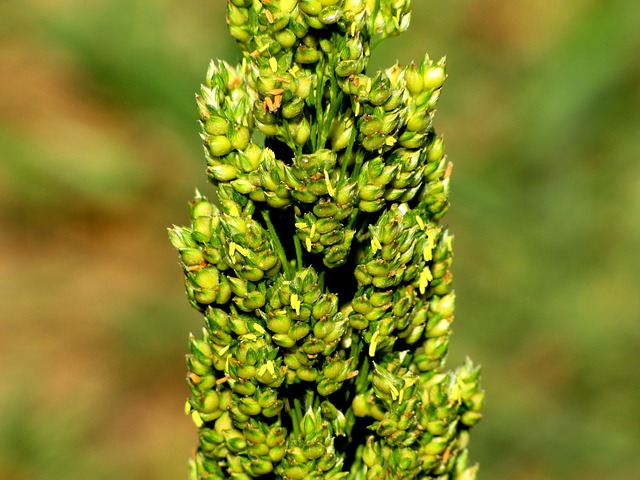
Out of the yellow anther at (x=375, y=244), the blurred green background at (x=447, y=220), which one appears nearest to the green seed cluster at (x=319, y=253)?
the yellow anther at (x=375, y=244)

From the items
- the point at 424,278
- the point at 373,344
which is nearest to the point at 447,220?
the point at 424,278

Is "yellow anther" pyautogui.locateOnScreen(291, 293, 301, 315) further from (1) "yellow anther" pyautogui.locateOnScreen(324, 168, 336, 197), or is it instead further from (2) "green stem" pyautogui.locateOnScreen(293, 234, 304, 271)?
(1) "yellow anther" pyautogui.locateOnScreen(324, 168, 336, 197)

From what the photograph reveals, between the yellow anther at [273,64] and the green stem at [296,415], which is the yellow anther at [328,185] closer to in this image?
the yellow anther at [273,64]

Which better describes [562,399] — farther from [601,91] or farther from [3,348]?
[3,348]

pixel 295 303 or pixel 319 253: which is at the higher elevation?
pixel 319 253

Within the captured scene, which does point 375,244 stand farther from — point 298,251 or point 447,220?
point 447,220

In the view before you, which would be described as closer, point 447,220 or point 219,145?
point 219,145

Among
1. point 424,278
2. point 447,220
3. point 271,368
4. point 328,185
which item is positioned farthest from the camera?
point 447,220

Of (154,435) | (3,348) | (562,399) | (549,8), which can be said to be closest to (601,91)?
(549,8)
